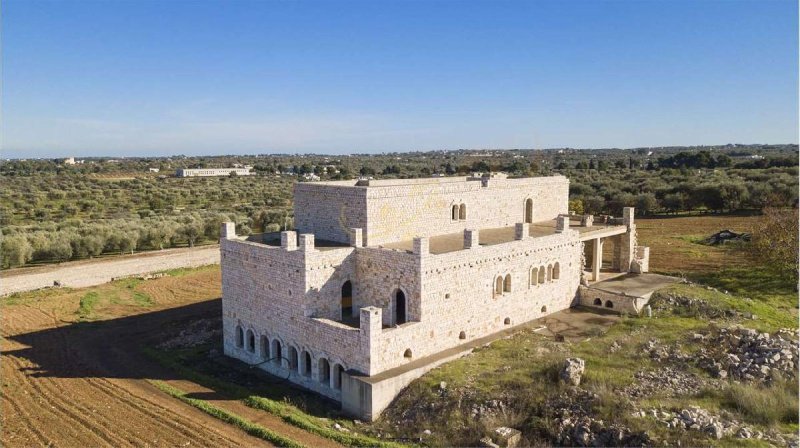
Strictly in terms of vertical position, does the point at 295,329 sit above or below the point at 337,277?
below

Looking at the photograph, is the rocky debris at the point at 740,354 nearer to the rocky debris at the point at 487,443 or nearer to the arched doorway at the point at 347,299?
the rocky debris at the point at 487,443

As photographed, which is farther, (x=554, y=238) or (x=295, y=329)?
(x=554, y=238)

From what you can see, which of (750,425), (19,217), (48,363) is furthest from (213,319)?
(19,217)

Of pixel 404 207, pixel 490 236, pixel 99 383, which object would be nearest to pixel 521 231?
pixel 490 236

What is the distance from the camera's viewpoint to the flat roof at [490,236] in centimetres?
2159

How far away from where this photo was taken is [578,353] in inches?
751

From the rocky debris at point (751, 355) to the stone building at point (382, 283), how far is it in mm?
7290

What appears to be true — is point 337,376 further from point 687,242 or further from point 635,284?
point 687,242

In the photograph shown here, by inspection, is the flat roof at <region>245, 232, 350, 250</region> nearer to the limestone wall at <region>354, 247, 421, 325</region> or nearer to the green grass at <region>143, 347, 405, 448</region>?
the limestone wall at <region>354, 247, 421, 325</region>

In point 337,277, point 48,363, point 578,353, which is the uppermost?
point 337,277

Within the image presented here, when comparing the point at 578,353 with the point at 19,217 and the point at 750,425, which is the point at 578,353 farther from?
the point at 19,217

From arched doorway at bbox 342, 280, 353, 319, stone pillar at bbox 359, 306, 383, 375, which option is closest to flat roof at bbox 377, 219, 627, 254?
arched doorway at bbox 342, 280, 353, 319

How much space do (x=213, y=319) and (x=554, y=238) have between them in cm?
1723

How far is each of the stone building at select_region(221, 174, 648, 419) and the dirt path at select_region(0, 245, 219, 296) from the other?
21.4m
